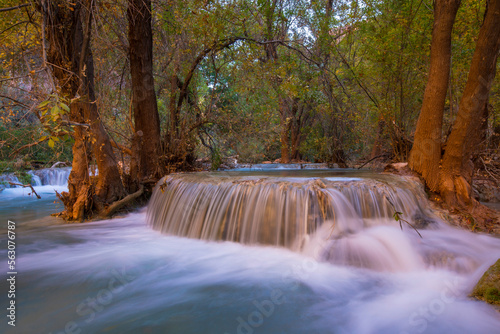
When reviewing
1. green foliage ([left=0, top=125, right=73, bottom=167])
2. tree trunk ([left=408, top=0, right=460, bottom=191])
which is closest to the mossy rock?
tree trunk ([left=408, top=0, right=460, bottom=191])

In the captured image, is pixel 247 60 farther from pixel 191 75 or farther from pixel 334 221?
pixel 334 221

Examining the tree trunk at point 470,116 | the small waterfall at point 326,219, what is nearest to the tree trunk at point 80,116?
the small waterfall at point 326,219

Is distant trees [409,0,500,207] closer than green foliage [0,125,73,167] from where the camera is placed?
Yes

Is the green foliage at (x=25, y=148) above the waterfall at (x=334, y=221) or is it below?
above

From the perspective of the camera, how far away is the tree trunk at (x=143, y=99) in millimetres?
6195

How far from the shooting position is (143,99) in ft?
21.0

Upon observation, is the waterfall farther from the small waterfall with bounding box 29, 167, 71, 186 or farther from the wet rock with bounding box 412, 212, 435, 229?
the small waterfall with bounding box 29, 167, 71, 186

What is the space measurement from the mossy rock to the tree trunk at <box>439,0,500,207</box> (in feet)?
7.51

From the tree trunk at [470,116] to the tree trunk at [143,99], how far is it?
5831mm

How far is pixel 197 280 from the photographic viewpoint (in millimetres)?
3309

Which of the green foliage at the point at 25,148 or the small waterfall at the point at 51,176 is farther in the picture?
the small waterfall at the point at 51,176

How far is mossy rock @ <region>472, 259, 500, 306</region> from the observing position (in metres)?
2.46

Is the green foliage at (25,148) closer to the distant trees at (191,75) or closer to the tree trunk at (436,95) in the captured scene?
the distant trees at (191,75)

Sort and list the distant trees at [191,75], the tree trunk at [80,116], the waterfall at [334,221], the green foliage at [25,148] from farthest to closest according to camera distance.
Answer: the tree trunk at [80,116] → the distant trees at [191,75] → the green foliage at [25,148] → the waterfall at [334,221]
